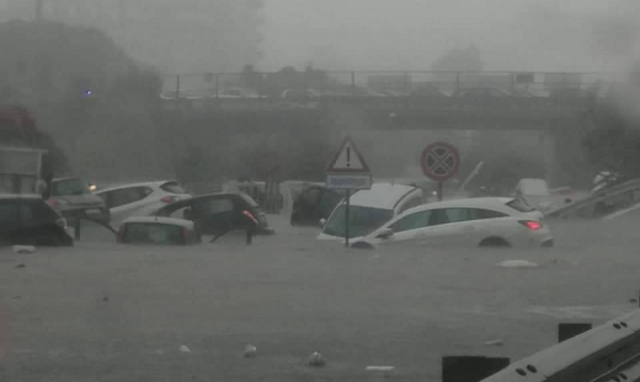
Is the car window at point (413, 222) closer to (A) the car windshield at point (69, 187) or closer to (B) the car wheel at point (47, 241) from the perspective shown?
(A) the car windshield at point (69, 187)

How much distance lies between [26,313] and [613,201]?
15.3m

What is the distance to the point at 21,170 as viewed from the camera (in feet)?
56.6

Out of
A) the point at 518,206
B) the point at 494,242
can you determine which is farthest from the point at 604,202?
the point at 494,242

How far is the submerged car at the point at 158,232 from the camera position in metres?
17.9

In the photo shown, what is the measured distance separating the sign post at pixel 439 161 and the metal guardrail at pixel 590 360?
12.1 m

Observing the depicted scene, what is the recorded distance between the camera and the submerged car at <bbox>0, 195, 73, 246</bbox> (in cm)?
1672

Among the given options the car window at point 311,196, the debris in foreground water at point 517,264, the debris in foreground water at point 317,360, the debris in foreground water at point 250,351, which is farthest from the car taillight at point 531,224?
the debris in foreground water at point 317,360

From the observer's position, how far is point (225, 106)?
49.4 feet

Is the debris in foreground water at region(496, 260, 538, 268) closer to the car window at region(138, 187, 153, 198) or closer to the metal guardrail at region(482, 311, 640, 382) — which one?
the metal guardrail at region(482, 311, 640, 382)

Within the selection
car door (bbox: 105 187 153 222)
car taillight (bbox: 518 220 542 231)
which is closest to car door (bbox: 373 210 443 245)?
car taillight (bbox: 518 220 542 231)

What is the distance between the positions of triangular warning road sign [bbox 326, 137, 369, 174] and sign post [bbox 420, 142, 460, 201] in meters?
1.20

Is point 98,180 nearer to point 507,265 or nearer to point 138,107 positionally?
point 138,107

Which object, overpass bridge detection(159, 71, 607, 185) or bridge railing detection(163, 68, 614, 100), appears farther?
overpass bridge detection(159, 71, 607, 185)

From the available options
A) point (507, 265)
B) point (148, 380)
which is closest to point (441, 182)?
point (507, 265)
